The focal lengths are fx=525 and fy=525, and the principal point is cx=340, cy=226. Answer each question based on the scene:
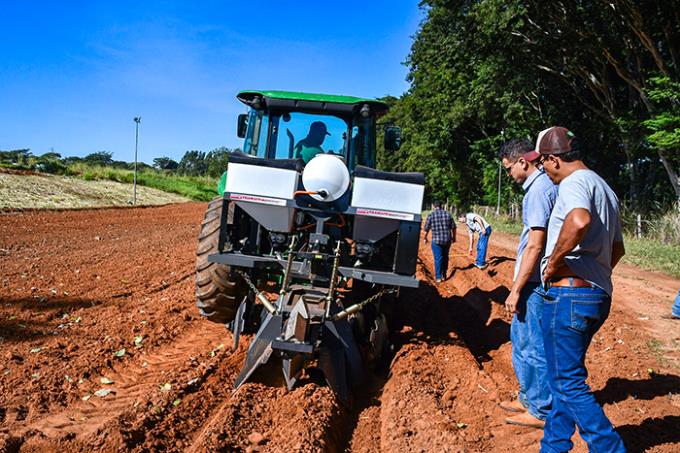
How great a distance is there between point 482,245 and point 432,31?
1542cm

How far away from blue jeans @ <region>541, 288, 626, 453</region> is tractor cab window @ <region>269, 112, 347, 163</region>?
10.9 ft

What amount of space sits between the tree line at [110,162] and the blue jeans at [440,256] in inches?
181

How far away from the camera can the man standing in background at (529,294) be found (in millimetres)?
3387

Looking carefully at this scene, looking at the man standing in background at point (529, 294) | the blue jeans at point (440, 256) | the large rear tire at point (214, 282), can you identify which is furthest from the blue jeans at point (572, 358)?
the blue jeans at point (440, 256)

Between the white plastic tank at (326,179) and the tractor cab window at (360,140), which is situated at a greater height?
the tractor cab window at (360,140)

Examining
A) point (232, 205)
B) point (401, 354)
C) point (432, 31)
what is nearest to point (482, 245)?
point (401, 354)

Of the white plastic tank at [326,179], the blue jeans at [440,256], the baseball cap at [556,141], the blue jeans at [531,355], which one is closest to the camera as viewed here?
the baseball cap at [556,141]

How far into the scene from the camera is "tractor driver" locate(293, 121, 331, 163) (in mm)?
5703

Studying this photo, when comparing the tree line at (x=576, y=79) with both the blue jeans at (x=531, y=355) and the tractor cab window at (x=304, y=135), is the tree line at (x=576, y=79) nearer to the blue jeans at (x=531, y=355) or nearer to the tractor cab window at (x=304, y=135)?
the tractor cab window at (x=304, y=135)

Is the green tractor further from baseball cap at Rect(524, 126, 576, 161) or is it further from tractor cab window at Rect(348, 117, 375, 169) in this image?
baseball cap at Rect(524, 126, 576, 161)

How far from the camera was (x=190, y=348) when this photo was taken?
5.23 metres

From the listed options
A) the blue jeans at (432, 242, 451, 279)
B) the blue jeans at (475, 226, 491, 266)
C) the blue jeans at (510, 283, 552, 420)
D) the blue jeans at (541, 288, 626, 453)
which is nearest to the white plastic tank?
the blue jeans at (510, 283, 552, 420)

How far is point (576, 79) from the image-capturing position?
19000 mm

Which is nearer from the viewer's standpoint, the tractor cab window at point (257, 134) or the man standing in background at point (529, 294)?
the man standing in background at point (529, 294)
